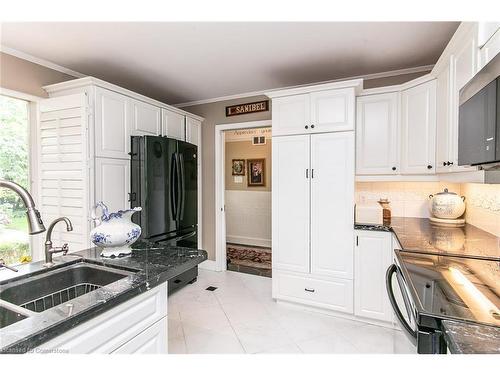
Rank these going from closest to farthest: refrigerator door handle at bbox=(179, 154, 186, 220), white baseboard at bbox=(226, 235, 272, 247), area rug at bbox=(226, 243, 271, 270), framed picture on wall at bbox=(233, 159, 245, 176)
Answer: refrigerator door handle at bbox=(179, 154, 186, 220)
area rug at bbox=(226, 243, 271, 270)
white baseboard at bbox=(226, 235, 272, 247)
framed picture on wall at bbox=(233, 159, 245, 176)

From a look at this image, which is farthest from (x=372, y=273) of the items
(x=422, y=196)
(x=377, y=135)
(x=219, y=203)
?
(x=219, y=203)

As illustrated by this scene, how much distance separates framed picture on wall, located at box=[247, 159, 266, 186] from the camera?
5289mm

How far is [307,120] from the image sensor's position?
2.60m

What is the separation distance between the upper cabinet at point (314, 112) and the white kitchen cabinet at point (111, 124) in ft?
4.99

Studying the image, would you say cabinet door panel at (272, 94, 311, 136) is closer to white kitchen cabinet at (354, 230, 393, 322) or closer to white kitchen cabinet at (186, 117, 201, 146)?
white kitchen cabinet at (354, 230, 393, 322)

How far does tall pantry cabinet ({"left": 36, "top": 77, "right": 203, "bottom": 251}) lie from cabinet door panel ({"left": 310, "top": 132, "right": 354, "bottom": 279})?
1918 millimetres

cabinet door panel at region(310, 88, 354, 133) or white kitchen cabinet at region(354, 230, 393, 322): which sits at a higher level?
cabinet door panel at region(310, 88, 354, 133)

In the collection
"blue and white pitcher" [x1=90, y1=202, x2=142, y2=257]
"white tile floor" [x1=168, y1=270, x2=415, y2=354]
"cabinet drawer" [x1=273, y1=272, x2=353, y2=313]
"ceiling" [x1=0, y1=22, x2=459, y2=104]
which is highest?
"ceiling" [x1=0, y1=22, x2=459, y2=104]

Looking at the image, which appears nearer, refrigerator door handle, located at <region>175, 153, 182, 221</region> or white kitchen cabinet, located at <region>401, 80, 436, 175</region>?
white kitchen cabinet, located at <region>401, 80, 436, 175</region>

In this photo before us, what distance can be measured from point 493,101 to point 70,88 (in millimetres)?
3079

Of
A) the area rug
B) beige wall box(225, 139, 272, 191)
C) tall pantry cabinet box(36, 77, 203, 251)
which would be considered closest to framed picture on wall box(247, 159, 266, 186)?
beige wall box(225, 139, 272, 191)

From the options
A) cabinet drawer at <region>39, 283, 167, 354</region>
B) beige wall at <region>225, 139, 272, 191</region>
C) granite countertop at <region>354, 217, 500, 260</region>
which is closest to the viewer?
cabinet drawer at <region>39, 283, 167, 354</region>

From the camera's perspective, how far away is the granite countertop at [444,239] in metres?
1.58
